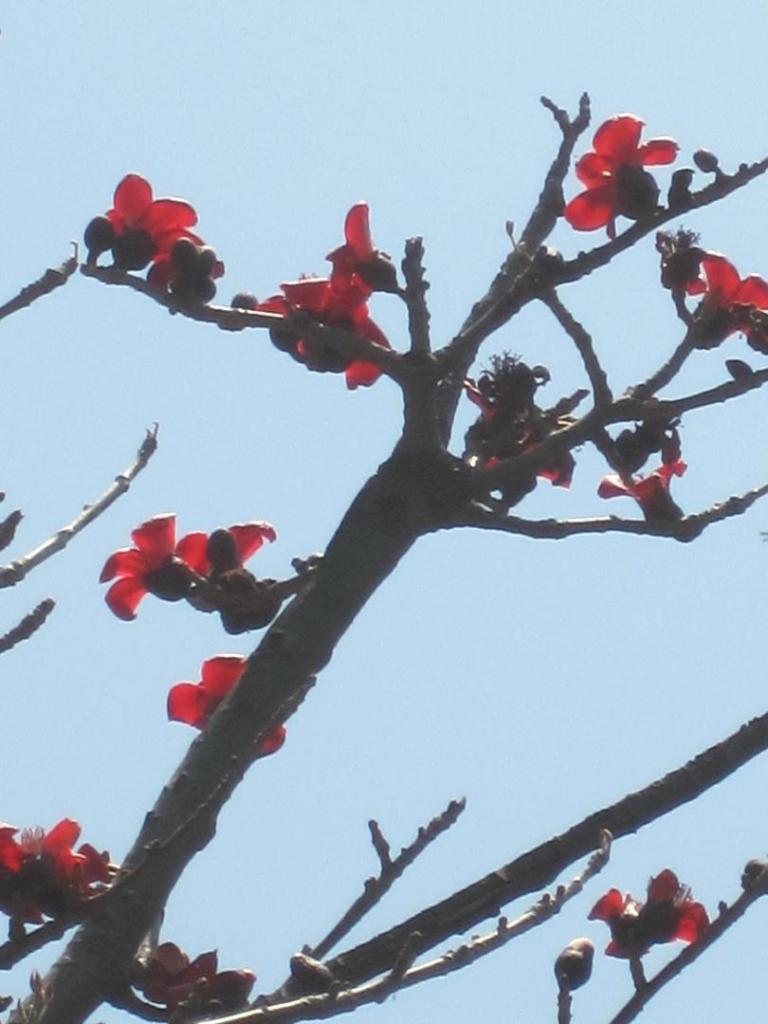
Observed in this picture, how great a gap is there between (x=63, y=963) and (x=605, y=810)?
0.75 metres

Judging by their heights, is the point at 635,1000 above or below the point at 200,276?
below

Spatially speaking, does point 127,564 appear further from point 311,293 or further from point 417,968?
point 417,968

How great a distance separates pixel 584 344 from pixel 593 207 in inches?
19.1

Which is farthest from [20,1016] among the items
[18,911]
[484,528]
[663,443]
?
[663,443]

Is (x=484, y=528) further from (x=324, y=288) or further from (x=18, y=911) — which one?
(x=18, y=911)

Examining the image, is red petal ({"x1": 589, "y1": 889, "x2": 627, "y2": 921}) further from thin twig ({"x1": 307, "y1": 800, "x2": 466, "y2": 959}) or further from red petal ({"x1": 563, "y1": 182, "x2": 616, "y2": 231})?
red petal ({"x1": 563, "y1": 182, "x2": 616, "y2": 231})

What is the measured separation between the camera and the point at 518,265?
121 inches

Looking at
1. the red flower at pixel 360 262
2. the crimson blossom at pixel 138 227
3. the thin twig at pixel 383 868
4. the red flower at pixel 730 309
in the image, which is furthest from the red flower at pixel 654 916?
the crimson blossom at pixel 138 227

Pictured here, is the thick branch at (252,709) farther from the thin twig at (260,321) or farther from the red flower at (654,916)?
the red flower at (654,916)

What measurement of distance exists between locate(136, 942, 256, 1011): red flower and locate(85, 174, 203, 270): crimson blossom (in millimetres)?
1261

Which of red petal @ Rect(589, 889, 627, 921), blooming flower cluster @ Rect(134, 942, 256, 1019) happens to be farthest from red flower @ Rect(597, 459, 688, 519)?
blooming flower cluster @ Rect(134, 942, 256, 1019)

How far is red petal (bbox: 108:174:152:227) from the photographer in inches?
128

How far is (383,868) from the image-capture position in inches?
106

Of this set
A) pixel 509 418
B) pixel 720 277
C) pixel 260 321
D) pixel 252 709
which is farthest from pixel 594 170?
pixel 252 709
